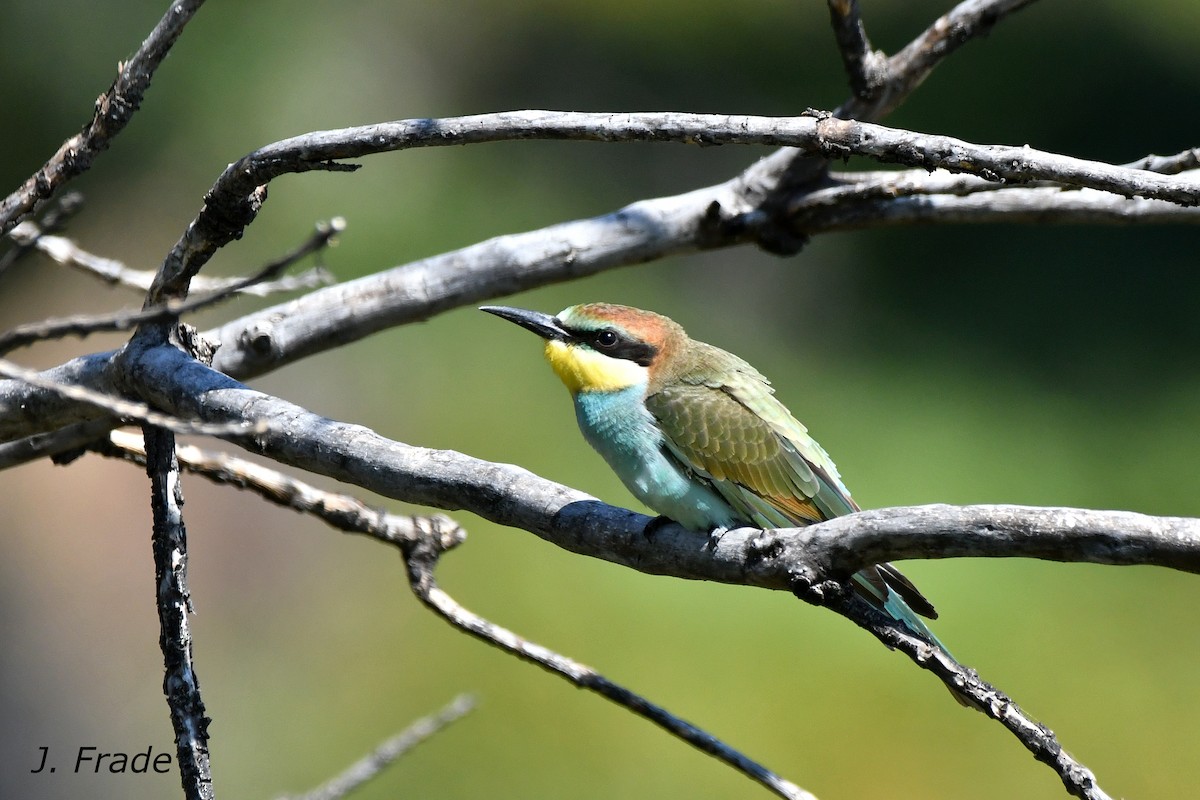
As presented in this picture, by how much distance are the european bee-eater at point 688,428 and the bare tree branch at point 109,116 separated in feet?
2.80

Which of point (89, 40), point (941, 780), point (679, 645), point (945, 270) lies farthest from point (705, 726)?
point (89, 40)

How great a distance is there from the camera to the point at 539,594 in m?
4.32

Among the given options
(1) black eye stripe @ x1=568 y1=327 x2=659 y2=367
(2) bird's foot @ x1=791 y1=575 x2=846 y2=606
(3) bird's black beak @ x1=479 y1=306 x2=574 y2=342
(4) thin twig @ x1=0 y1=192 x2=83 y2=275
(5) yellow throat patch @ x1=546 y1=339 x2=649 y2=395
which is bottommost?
(2) bird's foot @ x1=791 y1=575 x2=846 y2=606

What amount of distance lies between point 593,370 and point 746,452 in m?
0.40

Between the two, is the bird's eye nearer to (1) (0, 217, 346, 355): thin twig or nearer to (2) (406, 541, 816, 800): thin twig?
(2) (406, 541, 816, 800): thin twig

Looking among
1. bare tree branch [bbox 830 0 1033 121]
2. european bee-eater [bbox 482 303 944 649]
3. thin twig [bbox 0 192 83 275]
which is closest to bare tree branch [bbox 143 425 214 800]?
thin twig [bbox 0 192 83 275]

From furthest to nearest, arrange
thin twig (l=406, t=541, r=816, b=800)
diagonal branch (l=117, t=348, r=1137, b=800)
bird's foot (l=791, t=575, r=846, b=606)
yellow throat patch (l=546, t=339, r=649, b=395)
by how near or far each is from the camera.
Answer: yellow throat patch (l=546, t=339, r=649, b=395), thin twig (l=406, t=541, r=816, b=800), bird's foot (l=791, t=575, r=846, b=606), diagonal branch (l=117, t=348, r=1137, b=800)

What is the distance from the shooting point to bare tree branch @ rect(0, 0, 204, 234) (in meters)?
1.83

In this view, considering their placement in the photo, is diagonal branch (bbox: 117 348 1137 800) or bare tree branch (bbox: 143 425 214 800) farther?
bare tree branch (bbox: 143 425 214 800)

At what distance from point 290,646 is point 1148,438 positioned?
3.75 meters

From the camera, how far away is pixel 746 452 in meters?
2.45

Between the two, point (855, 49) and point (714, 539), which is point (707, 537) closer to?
point (714, 539)

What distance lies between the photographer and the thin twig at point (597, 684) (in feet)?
6.59

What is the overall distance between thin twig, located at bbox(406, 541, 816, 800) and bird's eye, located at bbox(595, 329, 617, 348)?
0.64 metres
